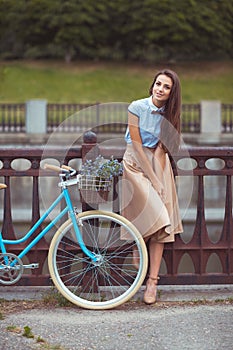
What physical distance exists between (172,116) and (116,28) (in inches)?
1301

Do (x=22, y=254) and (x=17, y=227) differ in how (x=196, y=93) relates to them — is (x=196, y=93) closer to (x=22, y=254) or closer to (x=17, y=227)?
(x=17, y=227)

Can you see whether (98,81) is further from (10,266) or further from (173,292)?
(10,266)

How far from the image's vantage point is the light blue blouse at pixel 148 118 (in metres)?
5.14

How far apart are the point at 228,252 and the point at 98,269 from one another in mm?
1097

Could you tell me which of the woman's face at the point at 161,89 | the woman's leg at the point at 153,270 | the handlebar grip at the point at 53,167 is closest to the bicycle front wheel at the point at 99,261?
the woman's leg at the point at 153,270

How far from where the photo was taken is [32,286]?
5.66 metres

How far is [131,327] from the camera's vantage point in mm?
4711

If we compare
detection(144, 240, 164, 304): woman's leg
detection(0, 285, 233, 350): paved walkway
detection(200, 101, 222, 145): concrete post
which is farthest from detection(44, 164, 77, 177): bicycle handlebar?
detection(200, 101, 222, 145): concrete post

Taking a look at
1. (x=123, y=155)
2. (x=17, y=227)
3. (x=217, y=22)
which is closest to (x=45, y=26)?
(x=217, y=22)

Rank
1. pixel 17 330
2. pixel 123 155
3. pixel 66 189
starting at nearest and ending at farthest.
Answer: pixel 17 330 → pixel 66 189 → pixel 123 155

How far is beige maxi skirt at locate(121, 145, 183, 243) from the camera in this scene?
518 cm

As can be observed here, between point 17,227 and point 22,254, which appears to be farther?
point 17,227

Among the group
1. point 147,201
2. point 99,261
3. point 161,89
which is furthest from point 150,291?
point 161,89

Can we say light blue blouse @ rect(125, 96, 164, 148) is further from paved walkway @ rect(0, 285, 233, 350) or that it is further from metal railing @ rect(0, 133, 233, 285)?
paved walkway @ rect(0, 285, 233, 350)
